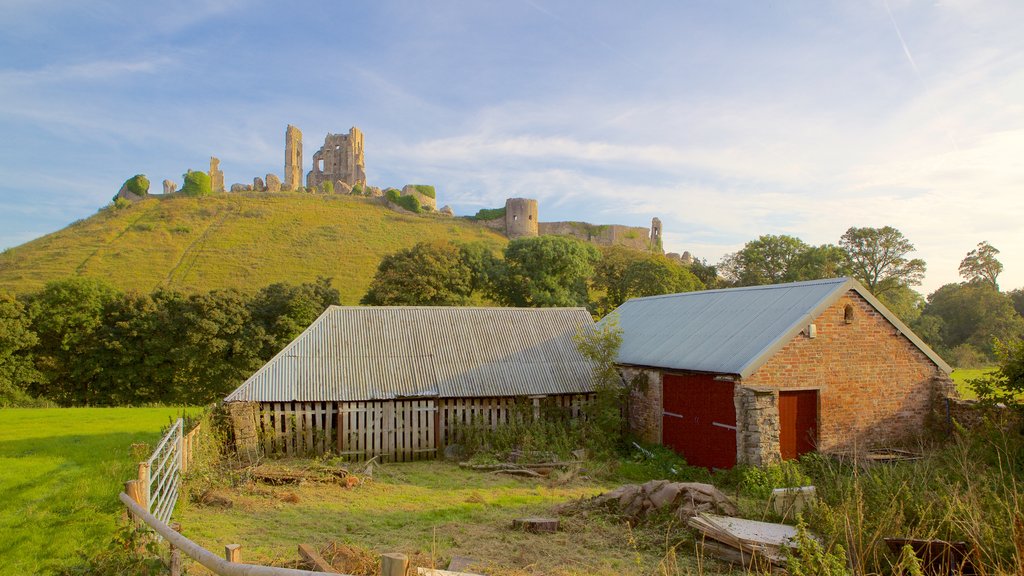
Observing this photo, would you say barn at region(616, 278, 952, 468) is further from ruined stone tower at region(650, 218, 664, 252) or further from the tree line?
ruined stone tower at region(650, 218, 664, 252)

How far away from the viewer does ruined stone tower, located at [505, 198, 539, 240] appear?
89.5 metres

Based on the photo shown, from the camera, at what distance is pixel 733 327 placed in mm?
16406

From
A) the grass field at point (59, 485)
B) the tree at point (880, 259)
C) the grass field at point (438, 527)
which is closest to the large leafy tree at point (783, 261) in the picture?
the tree at point (880, 259)

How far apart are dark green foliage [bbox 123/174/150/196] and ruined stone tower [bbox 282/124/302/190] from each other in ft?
69.2

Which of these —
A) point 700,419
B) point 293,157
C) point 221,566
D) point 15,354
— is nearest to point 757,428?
point 700,419

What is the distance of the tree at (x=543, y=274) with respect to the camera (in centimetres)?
4400

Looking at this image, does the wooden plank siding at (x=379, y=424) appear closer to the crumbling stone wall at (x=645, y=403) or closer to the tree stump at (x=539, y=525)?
the crumbling stone wall at (x=645, y=403)

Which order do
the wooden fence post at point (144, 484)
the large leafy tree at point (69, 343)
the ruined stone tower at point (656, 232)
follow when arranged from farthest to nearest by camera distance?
1. the ruined stone tower at point (656, 232)
2. the large leafy tree at point (69, 343)
3. the wooden fence post at point (144, 484)

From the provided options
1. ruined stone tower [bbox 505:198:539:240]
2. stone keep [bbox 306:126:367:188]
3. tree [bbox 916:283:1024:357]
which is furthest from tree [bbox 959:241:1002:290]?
stone keep [bbox 306:126:367:188]

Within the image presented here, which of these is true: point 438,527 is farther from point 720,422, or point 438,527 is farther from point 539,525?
point 720,422

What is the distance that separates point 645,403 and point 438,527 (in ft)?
29.3

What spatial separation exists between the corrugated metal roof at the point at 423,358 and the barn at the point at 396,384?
3cm

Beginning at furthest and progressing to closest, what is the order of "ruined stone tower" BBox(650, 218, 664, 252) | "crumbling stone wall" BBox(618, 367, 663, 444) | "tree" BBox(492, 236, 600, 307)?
"ruined stone tower" BBox(650, 218, 664, 252), "tree" BBox(492, 236, 600, 307), "crumbling stone wall" BBox(618, 367, 663, 444)

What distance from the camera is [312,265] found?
2430 inches
